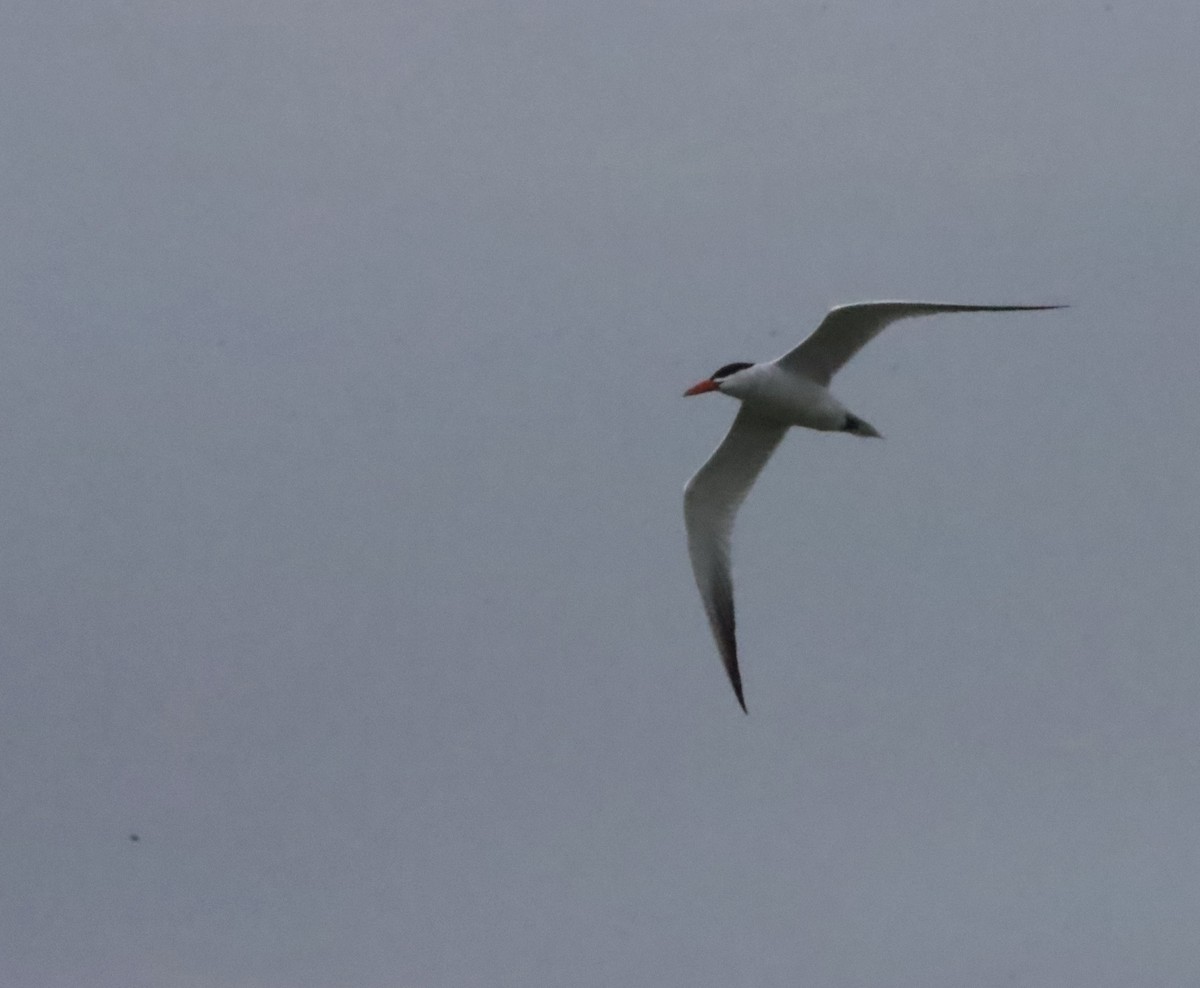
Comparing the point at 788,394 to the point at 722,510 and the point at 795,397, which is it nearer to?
the point at 795,397

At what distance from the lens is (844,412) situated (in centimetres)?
1989

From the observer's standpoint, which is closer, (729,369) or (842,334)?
(842,334)

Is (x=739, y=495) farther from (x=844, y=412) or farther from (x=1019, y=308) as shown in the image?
(x=1019, y=308)

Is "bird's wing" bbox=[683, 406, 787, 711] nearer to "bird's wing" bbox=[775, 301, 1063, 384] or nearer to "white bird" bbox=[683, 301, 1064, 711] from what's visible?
"white bird" bbox=[683, 301, 1064, 711]

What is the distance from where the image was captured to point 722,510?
21812 mm

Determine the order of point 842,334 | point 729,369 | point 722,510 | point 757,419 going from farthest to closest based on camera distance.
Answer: point 722,510, point 757,419, point 729,369, point 842,334

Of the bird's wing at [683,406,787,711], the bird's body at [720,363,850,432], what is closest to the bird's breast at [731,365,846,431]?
the bird's body at [720,363,850,432]

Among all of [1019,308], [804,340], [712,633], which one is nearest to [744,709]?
[712,633]

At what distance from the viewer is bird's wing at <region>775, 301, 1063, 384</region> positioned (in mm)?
18688

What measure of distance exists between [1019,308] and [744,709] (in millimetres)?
5272

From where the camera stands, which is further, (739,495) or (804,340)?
(739,495)

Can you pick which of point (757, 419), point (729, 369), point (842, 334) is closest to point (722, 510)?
point (757, 419)

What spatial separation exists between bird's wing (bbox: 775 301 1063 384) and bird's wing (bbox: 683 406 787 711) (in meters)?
1.38

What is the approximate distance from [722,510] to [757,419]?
Answer: 1.33m
